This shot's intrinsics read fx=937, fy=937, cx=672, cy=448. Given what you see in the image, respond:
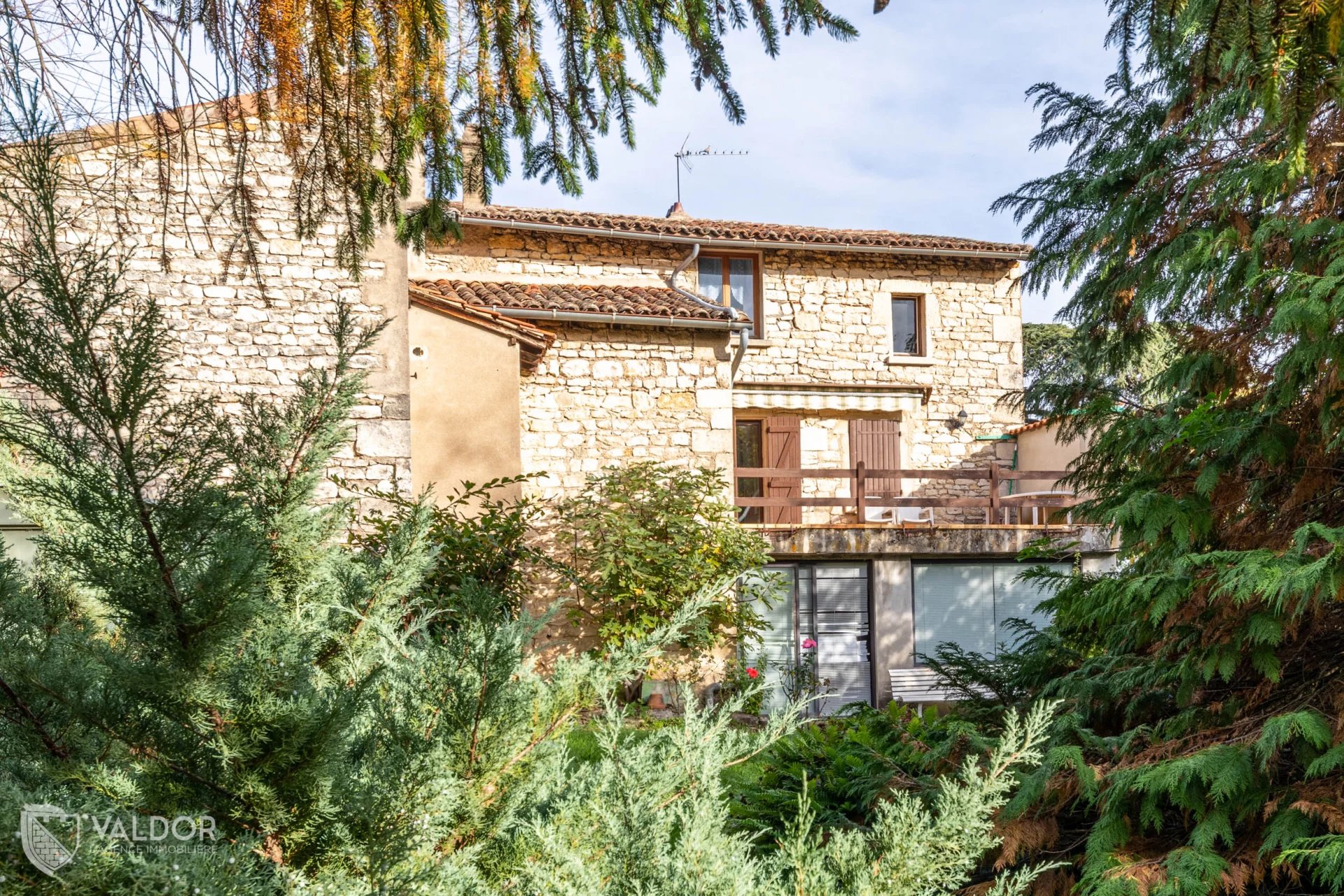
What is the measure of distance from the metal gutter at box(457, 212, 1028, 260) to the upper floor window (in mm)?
344

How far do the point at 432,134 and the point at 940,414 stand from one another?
13.2 meters

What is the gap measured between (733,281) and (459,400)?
6.38 m

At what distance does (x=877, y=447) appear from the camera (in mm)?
14844

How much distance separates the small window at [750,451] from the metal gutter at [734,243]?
2708 mm

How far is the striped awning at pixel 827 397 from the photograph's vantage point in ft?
46.5

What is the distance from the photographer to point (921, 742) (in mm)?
4348

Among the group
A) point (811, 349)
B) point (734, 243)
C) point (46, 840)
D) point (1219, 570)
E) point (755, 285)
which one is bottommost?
point (46, 840)

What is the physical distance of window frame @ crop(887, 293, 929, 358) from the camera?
15039 mm

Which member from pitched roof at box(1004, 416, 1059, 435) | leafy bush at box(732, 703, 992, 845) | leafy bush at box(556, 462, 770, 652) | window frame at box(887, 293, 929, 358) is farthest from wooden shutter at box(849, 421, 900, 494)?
leafy bush at box(732, 703, 992, 845)

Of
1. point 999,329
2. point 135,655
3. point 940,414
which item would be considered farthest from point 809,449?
point 135,655

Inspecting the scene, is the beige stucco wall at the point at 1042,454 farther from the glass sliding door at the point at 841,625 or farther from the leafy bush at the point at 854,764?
the leafy bush at the point at 854,764

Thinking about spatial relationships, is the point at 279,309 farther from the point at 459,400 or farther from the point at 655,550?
the point at 655,550
